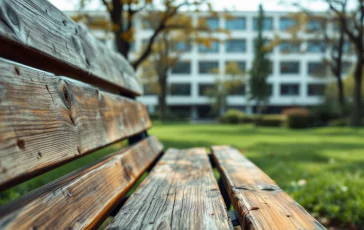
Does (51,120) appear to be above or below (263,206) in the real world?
above

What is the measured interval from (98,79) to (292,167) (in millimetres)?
4063

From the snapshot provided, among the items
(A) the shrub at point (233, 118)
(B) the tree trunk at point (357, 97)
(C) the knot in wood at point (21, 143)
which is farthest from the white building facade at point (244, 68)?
(C) the knot in wood at point (21, 143)

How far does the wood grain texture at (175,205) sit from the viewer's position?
2.92 feet

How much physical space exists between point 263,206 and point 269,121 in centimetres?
2384

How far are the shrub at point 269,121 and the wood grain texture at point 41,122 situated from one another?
2306 centimetres

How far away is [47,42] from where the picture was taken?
97 cm

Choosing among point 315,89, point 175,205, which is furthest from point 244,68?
point 175,205

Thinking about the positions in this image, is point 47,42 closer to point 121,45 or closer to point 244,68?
point 121,45

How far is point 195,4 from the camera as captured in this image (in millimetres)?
7363

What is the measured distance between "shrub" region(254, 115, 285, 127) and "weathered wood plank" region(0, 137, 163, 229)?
22928mm

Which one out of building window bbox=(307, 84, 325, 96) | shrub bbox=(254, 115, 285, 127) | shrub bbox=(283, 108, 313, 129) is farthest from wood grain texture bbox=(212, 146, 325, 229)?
building window bbox=(307, 84, 325, 96)

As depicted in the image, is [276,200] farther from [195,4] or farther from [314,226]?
[195,4]

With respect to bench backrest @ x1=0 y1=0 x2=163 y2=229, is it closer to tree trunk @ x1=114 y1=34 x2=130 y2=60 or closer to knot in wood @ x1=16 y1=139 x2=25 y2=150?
knot in wood @ x1=16 y1=139 x2=25 y2=150

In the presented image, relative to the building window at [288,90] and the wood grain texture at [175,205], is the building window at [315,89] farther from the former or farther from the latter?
the wood grain texture at [175,205]
